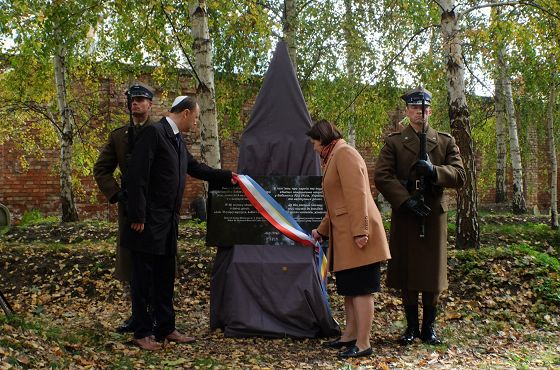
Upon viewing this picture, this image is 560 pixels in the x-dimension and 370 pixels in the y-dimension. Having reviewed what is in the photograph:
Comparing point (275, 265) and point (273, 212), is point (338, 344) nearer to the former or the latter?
point (275, 265)

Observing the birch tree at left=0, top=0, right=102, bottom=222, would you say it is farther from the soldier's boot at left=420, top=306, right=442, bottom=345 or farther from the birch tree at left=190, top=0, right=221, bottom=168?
the soldier's boot at left=420, top=306, right=442, bottom=345

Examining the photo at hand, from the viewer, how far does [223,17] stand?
8.21 metres

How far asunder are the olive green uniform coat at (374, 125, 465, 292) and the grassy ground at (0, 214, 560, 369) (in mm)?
600

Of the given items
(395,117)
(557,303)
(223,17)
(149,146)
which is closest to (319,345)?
(149,146)

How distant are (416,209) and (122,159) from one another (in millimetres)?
2698

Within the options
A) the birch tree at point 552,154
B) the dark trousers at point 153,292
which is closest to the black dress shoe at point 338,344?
the dark trousers at point 153,292

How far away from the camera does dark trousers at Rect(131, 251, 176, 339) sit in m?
4.90

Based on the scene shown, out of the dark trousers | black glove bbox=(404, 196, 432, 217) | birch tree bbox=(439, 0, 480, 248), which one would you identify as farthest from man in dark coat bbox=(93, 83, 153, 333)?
birch tree bbox=(439, 0, 480, 248)

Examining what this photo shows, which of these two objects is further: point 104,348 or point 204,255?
point 204,255

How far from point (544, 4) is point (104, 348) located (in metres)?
7.63

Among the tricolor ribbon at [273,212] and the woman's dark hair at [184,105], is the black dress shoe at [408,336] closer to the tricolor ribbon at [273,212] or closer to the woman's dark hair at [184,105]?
the tricolor ribbon at [273,212]

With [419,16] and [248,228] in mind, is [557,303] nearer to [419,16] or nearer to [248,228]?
[248,228]

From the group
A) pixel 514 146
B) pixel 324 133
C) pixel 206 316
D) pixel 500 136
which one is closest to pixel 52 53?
pixel 206 316

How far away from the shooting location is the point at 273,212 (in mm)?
5410
